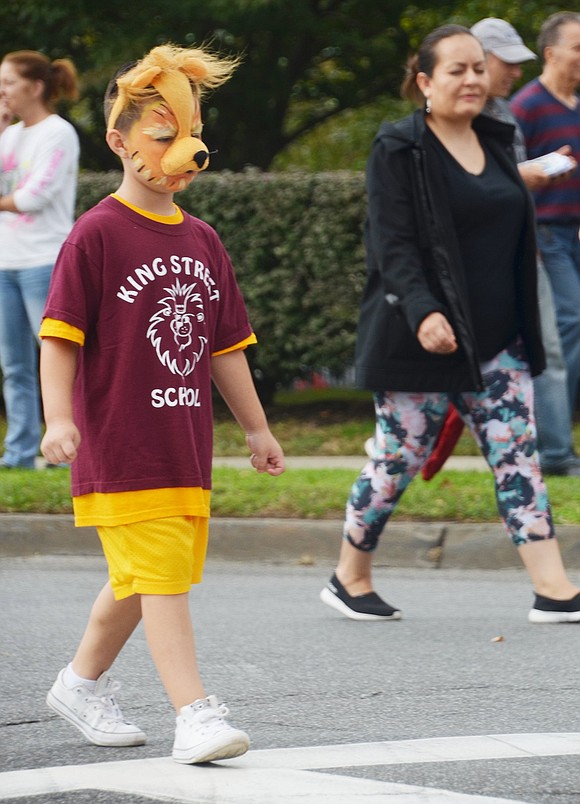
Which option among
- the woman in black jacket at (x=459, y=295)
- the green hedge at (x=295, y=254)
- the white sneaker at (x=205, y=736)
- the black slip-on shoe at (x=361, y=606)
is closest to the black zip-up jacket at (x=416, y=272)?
the woman in black jacket at (x=459, y=295)

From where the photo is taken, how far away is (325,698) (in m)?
4.13

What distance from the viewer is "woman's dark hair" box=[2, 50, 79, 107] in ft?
26.2

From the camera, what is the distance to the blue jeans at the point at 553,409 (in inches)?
295

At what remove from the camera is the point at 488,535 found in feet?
22.1

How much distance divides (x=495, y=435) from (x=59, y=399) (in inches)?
84.0

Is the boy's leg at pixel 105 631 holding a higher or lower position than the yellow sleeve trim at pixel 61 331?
lower

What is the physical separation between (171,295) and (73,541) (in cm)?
373

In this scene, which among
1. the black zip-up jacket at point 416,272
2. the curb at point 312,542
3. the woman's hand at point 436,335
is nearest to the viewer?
the woman's hand at point 436,335

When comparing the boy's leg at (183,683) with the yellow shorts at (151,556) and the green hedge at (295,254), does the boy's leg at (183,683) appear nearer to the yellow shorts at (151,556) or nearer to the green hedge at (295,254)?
the yellow shorts at (151,556)

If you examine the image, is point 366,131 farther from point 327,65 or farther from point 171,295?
point 171,295

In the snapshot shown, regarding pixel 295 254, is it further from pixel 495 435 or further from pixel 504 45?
pixel 495 435

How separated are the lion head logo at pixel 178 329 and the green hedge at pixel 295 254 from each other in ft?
24.3

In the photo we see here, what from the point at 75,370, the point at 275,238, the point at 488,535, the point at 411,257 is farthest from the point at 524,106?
the point at 75,370

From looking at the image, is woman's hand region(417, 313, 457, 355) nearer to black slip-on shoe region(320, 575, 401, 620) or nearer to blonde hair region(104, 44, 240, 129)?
black slip-on shoe region(320, 575, 401, 620)
